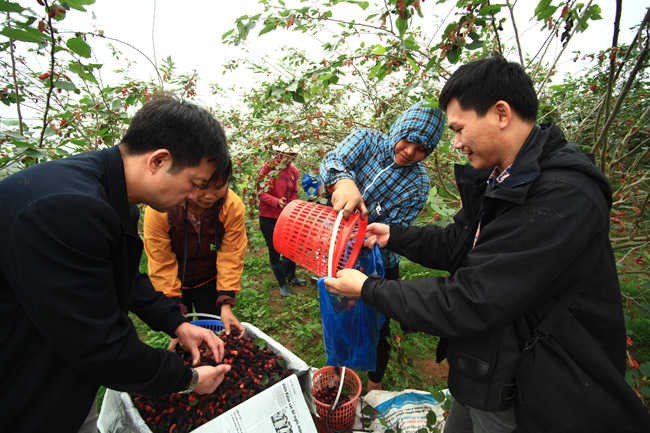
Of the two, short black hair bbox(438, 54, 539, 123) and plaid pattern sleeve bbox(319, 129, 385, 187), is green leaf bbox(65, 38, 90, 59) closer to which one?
plaid pattern sleeve bbox(319, 129, 385, 187)

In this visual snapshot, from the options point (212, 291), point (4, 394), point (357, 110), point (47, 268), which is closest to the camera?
point (47, 268)

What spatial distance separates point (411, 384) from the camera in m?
2.31

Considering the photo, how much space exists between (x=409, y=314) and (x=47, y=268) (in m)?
1.02

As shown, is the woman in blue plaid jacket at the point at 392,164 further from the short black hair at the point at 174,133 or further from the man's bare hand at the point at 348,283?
the short black hair at the point at 174,133

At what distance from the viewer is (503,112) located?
993 millimetres

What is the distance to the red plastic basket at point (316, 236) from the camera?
1.47m

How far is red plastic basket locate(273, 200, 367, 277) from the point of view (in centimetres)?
147

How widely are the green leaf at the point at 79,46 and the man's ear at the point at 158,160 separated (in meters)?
0.95

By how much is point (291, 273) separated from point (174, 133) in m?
3.43

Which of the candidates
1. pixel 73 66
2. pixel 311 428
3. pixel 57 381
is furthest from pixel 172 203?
pixel 73 66

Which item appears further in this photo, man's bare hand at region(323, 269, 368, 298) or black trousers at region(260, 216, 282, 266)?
black trousers at region(260, 216, 282, 266)

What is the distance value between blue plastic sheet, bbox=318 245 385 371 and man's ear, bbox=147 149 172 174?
96cm

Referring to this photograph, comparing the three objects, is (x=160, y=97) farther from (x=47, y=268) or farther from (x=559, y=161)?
(x=559, y=161)

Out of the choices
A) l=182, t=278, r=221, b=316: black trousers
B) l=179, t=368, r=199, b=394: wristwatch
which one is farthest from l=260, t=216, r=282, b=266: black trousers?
l=179, t=368, r=199, b=394: wristwatch
